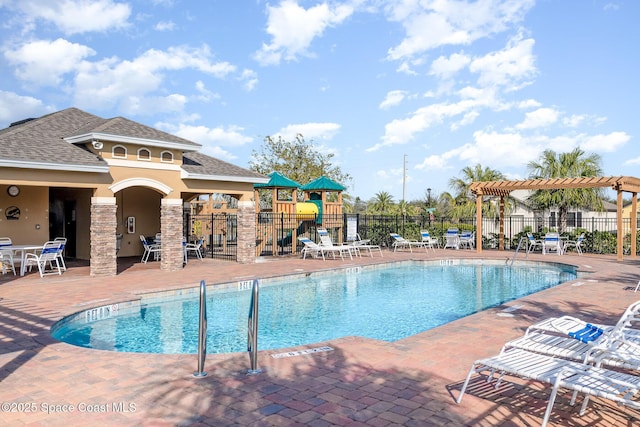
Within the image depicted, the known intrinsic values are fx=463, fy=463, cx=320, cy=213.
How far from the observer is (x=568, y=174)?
24.2 meters

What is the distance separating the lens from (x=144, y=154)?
45.2ft

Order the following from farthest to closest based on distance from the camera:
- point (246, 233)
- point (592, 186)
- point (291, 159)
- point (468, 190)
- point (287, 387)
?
point (291, 159) < point (468, 190) < point (592, 186) < point (246, 233) < point (287, 387)

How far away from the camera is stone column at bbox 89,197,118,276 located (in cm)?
1257

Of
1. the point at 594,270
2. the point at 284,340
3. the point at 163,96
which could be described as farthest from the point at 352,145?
the point at 284,340

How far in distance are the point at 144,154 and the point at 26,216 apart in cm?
438

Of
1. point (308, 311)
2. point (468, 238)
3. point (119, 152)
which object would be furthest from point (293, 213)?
point (308, 311)

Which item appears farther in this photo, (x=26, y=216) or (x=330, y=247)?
(x=330, y=247)

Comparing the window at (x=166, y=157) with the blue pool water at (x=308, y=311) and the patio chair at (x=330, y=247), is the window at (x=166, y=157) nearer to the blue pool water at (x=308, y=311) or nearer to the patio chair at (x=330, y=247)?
the blue pool water at (x=308, y=311)

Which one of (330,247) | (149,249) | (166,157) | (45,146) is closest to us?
(45,146)

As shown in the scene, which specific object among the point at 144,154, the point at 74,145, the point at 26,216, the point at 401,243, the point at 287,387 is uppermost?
the point at 74,145

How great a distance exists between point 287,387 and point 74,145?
11874 millimetres

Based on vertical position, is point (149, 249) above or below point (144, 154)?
below

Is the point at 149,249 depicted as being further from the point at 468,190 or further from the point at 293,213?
the point at 468,190

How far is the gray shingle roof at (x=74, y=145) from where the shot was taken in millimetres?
11789
